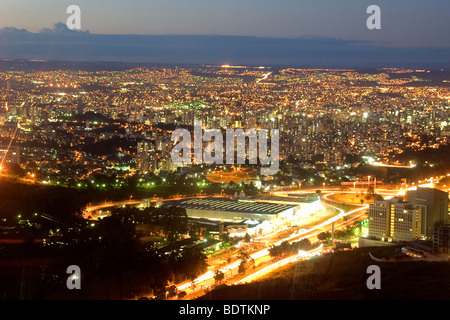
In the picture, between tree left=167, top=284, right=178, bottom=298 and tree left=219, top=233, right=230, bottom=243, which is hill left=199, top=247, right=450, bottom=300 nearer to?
tree left=167, top=284, right=178, bottom=298

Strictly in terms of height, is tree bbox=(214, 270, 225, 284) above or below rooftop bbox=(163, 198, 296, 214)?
below

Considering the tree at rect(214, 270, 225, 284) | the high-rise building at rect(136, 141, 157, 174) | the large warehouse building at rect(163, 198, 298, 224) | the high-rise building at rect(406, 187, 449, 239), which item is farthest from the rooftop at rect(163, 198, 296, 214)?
the high-rise building at rect(136, 141, 157, 174)

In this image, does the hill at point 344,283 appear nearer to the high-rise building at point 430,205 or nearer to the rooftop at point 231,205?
the high-rise building at point 430,205

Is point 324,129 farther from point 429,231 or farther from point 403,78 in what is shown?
point 429,231

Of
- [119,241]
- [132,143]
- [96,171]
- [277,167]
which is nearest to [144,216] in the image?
[119,241]

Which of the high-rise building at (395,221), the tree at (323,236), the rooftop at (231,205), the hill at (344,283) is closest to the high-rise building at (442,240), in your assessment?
the hill at (344,283)
